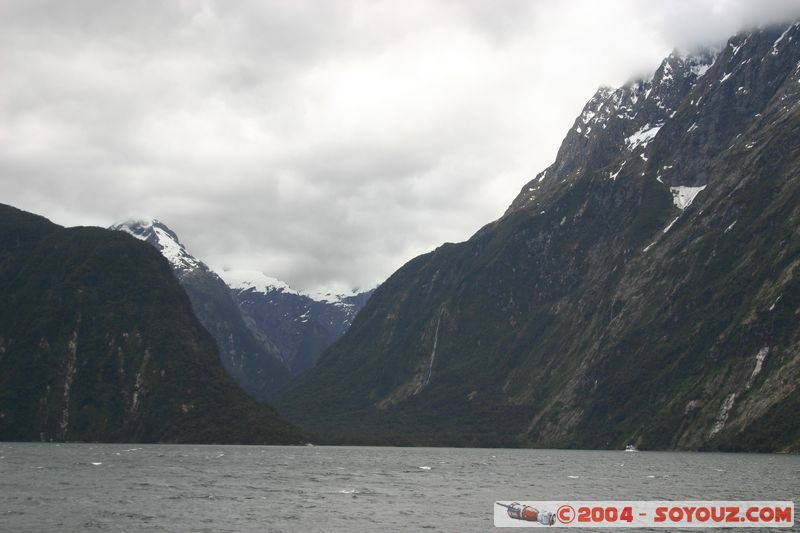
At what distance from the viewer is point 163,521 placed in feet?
305

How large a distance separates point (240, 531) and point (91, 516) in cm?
1991

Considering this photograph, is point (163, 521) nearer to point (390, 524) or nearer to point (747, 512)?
point (390, 524)

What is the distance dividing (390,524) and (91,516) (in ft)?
109

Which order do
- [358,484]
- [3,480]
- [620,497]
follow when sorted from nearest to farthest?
1. [620,497]
2. [3,480]
3. [358,484]

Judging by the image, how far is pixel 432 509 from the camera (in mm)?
108375

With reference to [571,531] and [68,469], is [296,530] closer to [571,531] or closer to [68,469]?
[571,531]

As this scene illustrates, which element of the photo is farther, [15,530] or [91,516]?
[91,516]

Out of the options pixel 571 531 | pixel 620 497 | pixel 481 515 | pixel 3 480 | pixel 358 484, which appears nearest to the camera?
pixel 571 531

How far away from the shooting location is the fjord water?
93.3m

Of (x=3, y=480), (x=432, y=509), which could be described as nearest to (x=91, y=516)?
(x=432, y=509)

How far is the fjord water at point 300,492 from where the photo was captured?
9331cm

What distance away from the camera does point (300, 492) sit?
129875 mm

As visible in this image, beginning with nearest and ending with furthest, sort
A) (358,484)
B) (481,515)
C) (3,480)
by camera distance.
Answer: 1. (481,515)
2. (3,480)
3. (358,484)

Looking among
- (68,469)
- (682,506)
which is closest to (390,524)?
(682,506)
